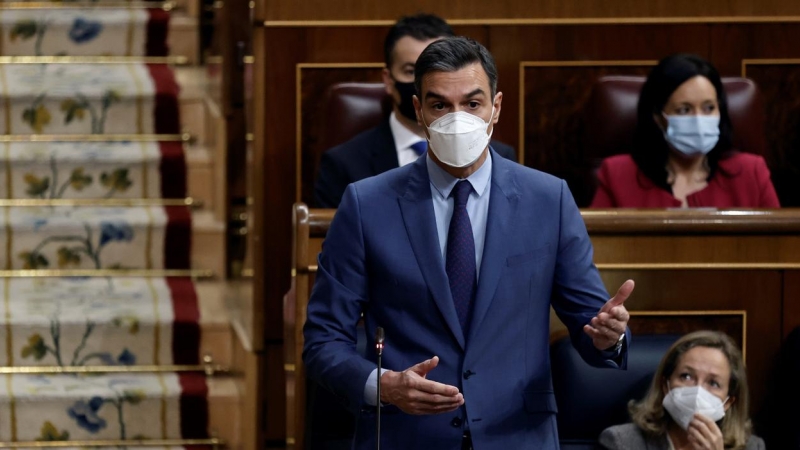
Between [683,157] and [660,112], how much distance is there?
0.09 meters

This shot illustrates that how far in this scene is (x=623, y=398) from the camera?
2018 millimetres

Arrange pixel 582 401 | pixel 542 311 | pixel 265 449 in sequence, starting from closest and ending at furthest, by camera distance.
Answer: pixel 542 311, pixel 582 401, pixel 265 449

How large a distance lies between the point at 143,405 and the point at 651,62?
1221mm

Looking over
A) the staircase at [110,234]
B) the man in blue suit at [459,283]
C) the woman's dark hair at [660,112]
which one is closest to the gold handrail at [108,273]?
the staircase at [110,234]

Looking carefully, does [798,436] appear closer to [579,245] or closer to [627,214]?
[627,214]

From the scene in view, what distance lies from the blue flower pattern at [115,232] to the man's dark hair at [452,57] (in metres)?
1.60

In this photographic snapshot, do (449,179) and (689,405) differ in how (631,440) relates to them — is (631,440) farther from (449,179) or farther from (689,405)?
(449,179)

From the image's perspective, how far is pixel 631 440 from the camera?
1937 millimetres

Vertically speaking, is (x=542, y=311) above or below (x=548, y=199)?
below

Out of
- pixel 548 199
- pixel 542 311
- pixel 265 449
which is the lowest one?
pixel 265 449

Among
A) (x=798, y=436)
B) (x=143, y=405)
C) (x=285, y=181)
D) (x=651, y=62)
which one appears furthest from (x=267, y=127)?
(x=798, y=436)

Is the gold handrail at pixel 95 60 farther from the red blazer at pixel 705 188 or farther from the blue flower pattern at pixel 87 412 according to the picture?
the red blazer at pixel 705 188

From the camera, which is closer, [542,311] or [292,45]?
[542,311]

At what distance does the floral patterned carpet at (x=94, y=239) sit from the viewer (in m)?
2.67
